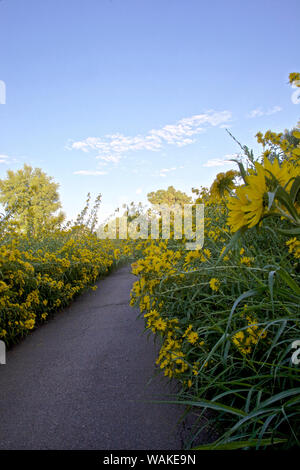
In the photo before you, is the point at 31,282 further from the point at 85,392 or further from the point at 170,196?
the point at 170,196

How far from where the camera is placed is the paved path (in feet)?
3.98

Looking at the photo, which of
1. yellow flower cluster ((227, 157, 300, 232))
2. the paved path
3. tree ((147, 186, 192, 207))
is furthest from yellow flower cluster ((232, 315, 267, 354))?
tree ((147, 186, 192, 207))

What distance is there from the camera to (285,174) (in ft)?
1.58

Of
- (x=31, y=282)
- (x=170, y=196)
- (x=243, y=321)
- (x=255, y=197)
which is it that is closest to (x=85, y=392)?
(x=243, y=321)

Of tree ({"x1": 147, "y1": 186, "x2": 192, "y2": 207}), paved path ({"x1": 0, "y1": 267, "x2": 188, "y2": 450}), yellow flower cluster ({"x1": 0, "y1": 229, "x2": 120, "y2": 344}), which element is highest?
tree ({"x1": 147, "y1": 186, "x2": 192, "y2": 207})

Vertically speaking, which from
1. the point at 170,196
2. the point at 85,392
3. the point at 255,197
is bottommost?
the point at 85,392

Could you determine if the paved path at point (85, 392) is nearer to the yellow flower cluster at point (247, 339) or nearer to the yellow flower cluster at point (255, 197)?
the yellow flower cluster at point (247, 339)

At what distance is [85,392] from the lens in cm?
158

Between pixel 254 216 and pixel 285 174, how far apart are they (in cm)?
10

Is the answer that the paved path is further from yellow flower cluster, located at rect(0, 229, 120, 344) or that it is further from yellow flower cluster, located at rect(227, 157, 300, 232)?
yellow flower cluster, located at rect(227, 157, 300, 232)

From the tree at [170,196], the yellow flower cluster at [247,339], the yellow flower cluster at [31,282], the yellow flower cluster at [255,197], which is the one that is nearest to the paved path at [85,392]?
the yellow flower cluster at [31,282]
